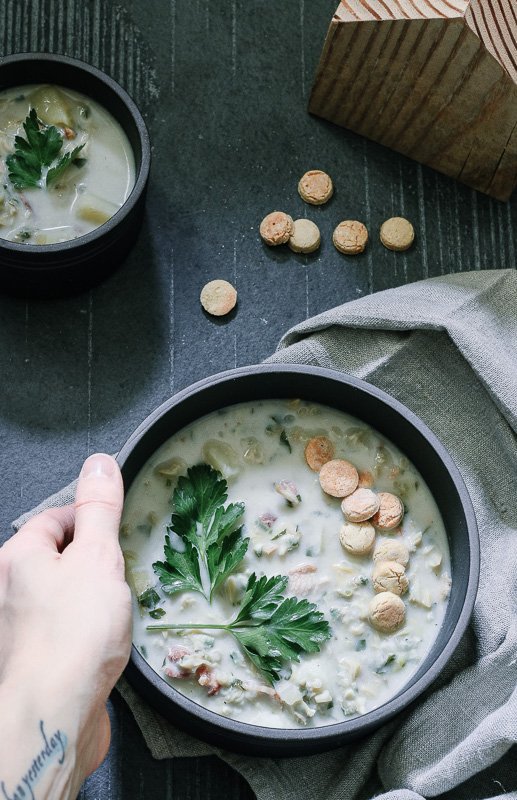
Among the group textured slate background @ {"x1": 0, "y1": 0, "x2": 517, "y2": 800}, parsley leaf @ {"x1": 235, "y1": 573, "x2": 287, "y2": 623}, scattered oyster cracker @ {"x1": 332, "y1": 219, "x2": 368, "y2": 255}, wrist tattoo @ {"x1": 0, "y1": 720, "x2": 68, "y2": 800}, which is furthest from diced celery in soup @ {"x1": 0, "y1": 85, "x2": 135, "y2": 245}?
wrist tattoo @ {"x1": 0, "y1": 720, "x2": 68, "y2": 800}

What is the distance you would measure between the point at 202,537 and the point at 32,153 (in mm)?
729

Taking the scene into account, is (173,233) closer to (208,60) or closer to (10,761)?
(208,60)

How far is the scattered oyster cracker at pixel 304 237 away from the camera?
1.89 meters

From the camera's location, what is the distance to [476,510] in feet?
5.59

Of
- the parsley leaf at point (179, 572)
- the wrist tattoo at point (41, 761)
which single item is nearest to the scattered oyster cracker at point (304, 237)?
the parsley leaf at point (179, 572)

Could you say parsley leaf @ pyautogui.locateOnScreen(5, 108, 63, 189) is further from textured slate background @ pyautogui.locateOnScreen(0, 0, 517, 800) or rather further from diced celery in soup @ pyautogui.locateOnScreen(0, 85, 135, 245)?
textured slate background @ pyautogui.locateOnScreen(0, 0, 517, 800)

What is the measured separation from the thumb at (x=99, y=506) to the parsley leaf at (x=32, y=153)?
0.55m

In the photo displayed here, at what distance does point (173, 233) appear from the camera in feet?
6.27

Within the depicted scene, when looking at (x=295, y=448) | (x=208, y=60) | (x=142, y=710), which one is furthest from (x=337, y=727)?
(x=208, y=60)

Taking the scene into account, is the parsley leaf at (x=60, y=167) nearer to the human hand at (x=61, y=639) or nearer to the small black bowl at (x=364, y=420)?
the small black bowl at (x=364, y=420)

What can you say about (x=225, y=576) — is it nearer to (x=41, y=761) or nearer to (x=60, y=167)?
(x=41, y=761)

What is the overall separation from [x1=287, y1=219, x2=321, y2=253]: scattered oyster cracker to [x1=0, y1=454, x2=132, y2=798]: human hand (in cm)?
66

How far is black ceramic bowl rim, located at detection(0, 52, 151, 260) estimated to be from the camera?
167 cm

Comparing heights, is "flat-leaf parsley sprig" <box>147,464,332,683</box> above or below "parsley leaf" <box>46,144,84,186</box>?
below
